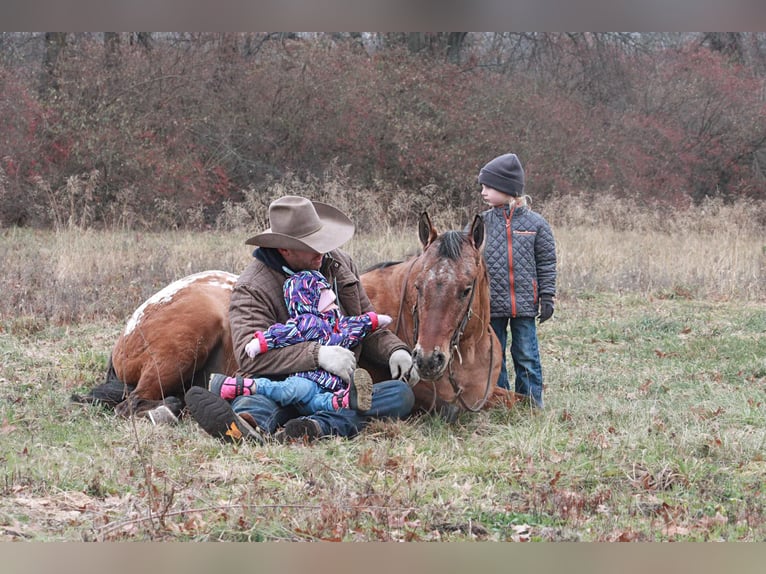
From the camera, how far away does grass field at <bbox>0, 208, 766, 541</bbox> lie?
360cm

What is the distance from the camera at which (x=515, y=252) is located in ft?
19.7

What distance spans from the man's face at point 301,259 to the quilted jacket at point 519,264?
1.32 meters

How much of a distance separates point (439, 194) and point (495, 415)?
15259 mm

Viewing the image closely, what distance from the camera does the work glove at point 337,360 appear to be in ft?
16.7

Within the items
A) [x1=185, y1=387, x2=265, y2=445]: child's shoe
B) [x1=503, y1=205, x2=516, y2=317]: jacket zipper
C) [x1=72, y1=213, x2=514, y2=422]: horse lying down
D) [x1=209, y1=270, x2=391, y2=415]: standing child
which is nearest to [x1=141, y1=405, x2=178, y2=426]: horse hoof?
[x1=72, y1=213, x2=514, y2=422]: horse lying down

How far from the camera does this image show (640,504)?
13.1 feet

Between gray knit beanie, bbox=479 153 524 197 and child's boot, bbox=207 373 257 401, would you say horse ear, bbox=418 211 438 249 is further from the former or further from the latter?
child's boot, bbox=207 373 257 401

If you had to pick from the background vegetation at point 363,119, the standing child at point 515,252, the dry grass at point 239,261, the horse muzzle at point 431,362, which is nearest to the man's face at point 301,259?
the horse muzzle at point 431,362

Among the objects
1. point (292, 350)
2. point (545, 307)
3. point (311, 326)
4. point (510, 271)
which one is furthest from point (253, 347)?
point (545, 307)

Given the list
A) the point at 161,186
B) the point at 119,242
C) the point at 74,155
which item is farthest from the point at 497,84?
the point at 119,242

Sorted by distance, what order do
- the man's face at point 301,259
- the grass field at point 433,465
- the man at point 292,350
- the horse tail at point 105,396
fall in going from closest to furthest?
1. the grass field at point 433,465
2. the man at point 292,350
3. the man's face at point 301,259
4. the horse tail at point 105,396

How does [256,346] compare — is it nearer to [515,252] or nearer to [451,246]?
[451,246]

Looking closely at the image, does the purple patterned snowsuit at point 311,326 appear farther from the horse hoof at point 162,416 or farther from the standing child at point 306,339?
the horse hoof at point 162,416

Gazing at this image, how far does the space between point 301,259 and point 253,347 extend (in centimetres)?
61
